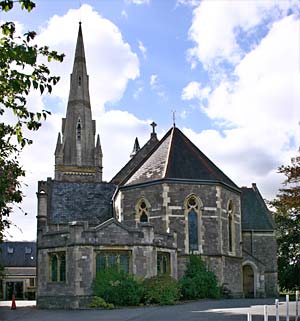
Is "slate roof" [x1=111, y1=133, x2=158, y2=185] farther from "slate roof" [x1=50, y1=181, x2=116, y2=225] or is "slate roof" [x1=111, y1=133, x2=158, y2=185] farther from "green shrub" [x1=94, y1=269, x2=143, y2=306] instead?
"green shrub" [x1=94, y1=269, x2=143, y2=306]

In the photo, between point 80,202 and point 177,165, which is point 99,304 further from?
point 80,202

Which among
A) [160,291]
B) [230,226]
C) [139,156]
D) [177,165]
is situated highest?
[139,156]

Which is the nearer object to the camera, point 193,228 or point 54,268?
point 54,268

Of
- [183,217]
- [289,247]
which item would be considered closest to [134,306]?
[183,217]

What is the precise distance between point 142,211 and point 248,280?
10008 mm

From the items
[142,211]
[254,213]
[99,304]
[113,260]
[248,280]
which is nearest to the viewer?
[99,304]

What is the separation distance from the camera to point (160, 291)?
2516 cm

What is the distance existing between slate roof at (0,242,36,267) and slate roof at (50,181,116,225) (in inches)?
957

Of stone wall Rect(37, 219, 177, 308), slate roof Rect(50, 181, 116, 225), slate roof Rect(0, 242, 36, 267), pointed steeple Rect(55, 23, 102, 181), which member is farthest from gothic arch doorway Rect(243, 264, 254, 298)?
slate roof Rect(0, 242, 36, 267)

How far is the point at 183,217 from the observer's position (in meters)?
32.1

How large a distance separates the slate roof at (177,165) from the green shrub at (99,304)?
956 cm

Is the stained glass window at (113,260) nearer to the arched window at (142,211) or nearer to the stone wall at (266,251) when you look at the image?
the arched window at (142,211)

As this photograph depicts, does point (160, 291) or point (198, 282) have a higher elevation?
point (198, 282)

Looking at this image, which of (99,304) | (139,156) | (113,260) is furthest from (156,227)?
(139,156)
